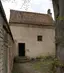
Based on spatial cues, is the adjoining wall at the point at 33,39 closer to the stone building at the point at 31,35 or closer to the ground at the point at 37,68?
the stone building at the point at 31,35

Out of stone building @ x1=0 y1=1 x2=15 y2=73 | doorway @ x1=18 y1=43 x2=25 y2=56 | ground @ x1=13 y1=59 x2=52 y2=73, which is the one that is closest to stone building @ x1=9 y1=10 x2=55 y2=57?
doorway @ x1=18 y1=43 x2=25 y2=56

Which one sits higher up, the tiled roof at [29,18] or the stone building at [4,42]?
the tiled roof at [29,18]

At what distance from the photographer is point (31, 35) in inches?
900

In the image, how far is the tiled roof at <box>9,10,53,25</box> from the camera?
22891mm

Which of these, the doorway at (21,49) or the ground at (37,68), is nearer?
the ground at (37,68)

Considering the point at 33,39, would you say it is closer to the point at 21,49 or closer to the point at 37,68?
the point at 21,49

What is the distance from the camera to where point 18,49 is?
71.6ft

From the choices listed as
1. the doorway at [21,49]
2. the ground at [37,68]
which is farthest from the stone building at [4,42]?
the doorway at [21,49]

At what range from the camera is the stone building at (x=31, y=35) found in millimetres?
22013

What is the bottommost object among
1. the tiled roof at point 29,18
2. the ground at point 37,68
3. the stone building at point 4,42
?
the ground at point 37,68

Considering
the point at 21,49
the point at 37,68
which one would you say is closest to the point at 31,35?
the point at 21,49

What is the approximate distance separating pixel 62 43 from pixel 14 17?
19.3 m

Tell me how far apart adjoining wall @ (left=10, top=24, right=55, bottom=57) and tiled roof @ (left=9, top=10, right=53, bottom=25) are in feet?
2.49

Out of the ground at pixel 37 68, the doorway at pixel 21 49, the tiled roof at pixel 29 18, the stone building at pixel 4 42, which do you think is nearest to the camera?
the stone building at pixel 4 42
